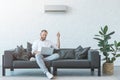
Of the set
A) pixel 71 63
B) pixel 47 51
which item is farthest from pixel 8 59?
pixel 71 63

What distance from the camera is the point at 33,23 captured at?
756 centimetres

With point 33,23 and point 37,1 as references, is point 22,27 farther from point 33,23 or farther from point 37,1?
point 37,1

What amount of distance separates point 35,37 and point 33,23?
1.34 feet

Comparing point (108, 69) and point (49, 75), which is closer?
point (49, 75)

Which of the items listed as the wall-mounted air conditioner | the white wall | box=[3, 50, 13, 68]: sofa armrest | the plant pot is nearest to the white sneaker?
box=[3, 50, 13, 68]: sofa armrest

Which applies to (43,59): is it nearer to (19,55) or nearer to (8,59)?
(19,55)

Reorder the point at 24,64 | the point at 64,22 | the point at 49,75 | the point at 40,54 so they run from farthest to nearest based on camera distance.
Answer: the point at 64,22 → the point at 40,54 → the point at 24,64 → the point at 49,75

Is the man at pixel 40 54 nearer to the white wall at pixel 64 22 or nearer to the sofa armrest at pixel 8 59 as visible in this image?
the sofa armrest at pixel 8 59

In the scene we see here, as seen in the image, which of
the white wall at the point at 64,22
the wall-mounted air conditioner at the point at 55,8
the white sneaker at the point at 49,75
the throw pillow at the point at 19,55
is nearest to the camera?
the white sneaker at the point at 49,75

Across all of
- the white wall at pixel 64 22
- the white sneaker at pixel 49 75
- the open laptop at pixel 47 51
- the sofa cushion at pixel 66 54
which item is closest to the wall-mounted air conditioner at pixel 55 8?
the white wall at pixel 64 22

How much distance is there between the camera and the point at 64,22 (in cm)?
757

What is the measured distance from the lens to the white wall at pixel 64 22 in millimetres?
7539

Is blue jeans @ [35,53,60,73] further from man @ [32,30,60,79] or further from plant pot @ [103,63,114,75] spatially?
plant pot @ [103,63,114,75]

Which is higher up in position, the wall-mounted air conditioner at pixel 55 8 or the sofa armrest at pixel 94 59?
the wall-mounted air conditioner at pixel 55 8
